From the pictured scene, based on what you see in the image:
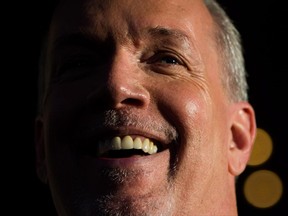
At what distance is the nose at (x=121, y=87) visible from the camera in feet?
6.77

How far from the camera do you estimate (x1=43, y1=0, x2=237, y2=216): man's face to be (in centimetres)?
206

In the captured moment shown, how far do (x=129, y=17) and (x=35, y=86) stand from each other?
4.06 feet

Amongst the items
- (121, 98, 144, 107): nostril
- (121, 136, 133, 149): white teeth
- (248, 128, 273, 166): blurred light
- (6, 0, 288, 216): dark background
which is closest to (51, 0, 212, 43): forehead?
(121, 98, 144, 107): nostril

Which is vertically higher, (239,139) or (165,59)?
(165,59)

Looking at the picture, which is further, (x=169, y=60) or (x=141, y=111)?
(x=169, y=60)

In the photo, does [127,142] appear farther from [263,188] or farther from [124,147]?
[263,188]

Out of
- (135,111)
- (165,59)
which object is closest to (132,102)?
(135,111)

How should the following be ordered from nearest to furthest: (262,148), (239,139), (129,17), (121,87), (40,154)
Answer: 1. (121,87)
2. (129,17)
3. (239,139)
4. (40,154)
5. (262,148)

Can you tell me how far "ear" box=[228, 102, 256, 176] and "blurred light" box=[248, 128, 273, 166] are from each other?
0.68 metres

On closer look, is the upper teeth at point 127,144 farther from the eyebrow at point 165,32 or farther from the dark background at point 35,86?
the dark background at point 35,86

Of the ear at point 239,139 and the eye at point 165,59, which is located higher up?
the eye at point 165,59

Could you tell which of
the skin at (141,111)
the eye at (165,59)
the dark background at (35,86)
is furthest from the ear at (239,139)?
the dark background at (35,86)

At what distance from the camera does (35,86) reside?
3.37m

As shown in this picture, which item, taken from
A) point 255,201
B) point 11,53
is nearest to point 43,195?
point 11,53
